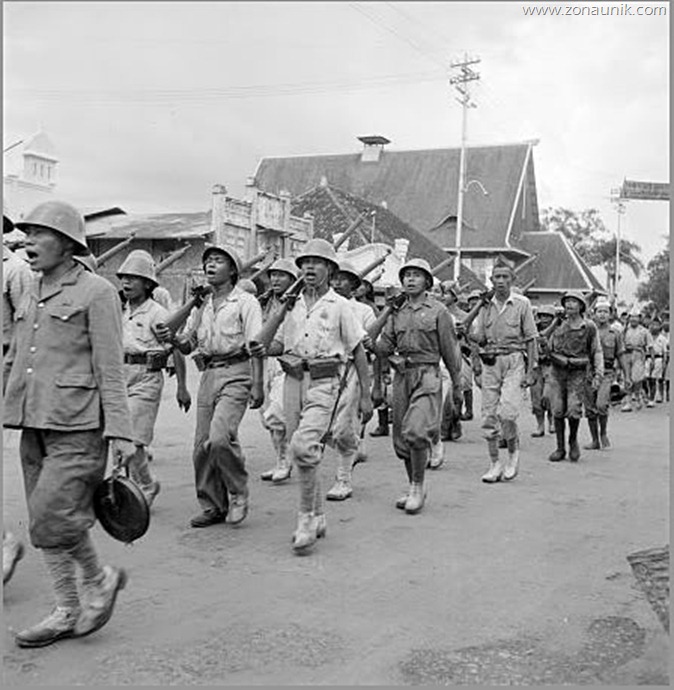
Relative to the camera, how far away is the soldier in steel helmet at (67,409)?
14.4 feet

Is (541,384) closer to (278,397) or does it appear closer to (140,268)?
(278,397)

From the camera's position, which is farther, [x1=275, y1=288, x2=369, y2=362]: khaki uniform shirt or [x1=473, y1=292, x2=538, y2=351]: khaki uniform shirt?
[x1=473, y1=292, x2=538, y2=351]: khaki uniform shirt

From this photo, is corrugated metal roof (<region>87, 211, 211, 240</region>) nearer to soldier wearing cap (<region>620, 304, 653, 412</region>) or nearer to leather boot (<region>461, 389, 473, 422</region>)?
soldier wearing cap (<region>620, 304, 653, 412</region>)

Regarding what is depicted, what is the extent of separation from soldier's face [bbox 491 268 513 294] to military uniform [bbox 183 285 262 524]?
315 cm

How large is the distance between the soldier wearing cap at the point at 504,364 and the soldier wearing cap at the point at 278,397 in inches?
70.8

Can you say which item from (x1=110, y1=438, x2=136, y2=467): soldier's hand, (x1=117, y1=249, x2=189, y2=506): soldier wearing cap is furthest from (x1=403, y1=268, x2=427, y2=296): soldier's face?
(x1=110, y1=438, x2=136, y2=467): soldier's hand

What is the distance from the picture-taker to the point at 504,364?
9195 mm

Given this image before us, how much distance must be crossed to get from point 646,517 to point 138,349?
401cm

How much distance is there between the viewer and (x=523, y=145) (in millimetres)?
49406

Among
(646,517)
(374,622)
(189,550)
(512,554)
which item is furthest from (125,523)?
(646,517)

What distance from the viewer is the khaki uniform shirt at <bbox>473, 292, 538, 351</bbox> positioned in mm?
9211

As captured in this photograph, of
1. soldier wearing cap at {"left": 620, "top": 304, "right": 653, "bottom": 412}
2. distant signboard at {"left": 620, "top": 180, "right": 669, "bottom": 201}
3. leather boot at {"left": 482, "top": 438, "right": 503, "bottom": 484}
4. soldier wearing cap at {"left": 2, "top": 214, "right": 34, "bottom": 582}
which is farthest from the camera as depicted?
distant signboard at {"left": 620, "top": 180, "right": 669, "bottom": 201}

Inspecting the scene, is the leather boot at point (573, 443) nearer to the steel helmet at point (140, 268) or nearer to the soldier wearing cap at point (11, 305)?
the steel helmet at point (140, 268)

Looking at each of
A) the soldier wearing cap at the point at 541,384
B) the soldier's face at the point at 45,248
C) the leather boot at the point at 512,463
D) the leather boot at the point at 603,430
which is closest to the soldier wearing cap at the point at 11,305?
the soldier's face at the point at 45,248
